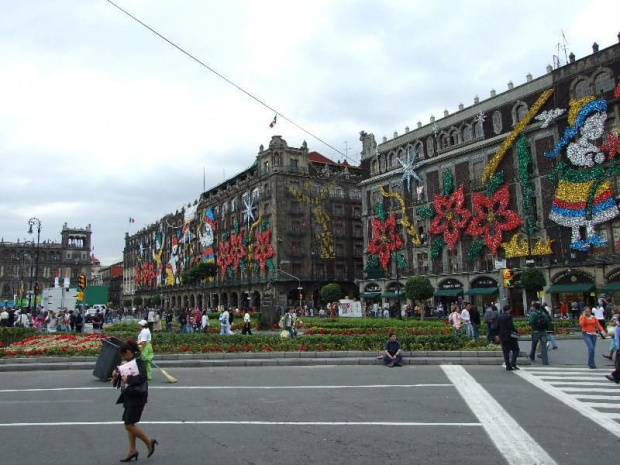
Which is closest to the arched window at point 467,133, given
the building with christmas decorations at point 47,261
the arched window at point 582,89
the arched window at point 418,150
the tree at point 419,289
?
the arched window at point 418,150

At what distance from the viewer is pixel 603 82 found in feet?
129

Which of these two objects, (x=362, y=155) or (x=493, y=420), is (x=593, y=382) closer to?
(x=493, y=420)

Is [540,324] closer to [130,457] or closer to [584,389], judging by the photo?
[584,389]

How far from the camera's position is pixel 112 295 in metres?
142

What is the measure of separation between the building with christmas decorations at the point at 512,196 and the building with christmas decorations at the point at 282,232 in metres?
10.3

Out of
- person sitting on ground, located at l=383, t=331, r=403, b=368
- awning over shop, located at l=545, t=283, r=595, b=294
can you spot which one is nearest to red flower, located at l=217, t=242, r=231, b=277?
awning over shop, located at l=545, t=283, r=595, b=294

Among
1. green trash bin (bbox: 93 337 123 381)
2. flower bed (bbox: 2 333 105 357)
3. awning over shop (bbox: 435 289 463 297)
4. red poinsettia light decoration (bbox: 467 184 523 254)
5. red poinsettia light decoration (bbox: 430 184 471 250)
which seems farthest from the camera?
red poinsettia light decoration (bbox: 430 184 471 250)

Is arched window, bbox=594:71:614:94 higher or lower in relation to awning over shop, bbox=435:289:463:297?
higher

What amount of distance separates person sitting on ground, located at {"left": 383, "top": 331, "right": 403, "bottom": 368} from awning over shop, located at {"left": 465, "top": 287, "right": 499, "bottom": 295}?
106 ft

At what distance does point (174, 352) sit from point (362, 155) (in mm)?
48261

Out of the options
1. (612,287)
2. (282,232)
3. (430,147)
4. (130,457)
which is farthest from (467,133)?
(130,457)

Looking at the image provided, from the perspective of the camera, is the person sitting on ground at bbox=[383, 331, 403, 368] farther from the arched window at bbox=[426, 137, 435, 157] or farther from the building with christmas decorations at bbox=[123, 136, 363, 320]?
the building with christmas decorations at bbox=[123, 136, 363, 320]

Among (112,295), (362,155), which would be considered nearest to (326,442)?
(362,155)

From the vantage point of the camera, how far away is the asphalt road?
684 cm
